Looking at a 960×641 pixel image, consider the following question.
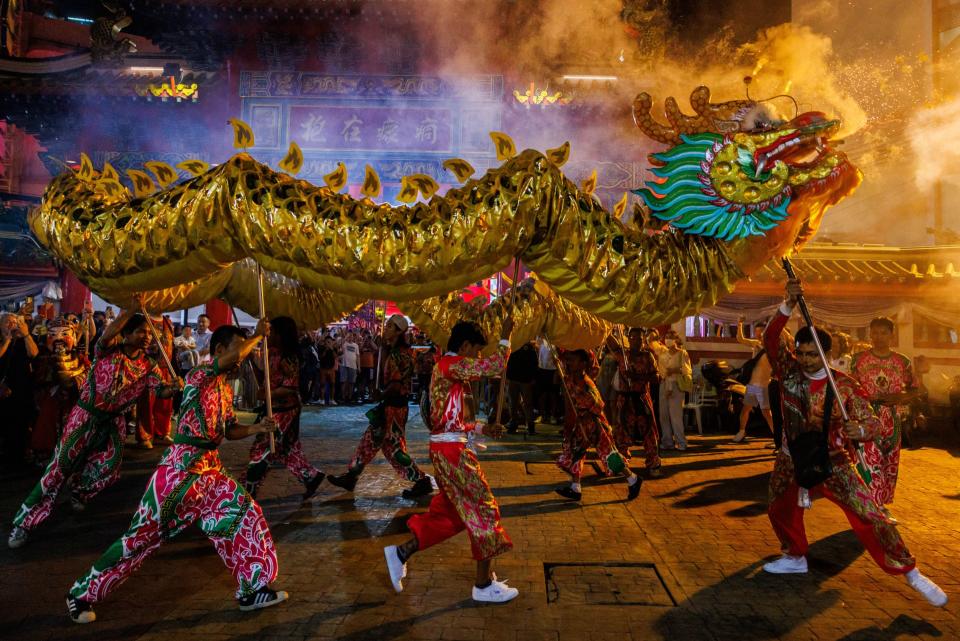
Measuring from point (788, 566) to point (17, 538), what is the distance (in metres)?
5.39

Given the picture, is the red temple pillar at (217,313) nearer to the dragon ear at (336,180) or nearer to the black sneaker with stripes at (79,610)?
the dragon ear at (336,180)

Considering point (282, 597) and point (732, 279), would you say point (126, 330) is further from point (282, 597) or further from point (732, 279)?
point (732, 279)

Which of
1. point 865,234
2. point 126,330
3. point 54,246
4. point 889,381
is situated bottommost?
point 889,381

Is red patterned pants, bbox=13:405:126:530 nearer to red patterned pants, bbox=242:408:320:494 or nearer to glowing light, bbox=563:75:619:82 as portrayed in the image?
red patterned pants, bbox=242:408:320:494

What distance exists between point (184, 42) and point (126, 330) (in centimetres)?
1538

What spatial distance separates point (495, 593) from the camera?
11.7 ft

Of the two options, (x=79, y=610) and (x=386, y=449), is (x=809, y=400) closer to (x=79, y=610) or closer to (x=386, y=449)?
(x=386, y=449)

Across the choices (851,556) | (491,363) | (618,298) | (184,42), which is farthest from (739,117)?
(184,42)

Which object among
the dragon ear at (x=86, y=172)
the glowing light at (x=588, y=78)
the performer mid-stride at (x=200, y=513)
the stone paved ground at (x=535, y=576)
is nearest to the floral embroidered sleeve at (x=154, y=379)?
A: the stone paved ground at (x=535, y=576)

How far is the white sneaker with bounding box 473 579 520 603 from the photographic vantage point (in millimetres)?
3562

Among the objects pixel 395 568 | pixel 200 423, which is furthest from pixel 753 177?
pixel 200 423

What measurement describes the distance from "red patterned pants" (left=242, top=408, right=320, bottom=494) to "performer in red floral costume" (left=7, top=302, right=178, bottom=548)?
96 cm

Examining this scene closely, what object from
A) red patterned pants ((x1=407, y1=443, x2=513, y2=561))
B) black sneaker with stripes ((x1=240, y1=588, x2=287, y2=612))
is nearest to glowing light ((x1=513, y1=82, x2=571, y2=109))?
red patterned pants ((x1=407, y1=443, x2=513, y2=561))

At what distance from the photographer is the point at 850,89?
15750 millimetres
